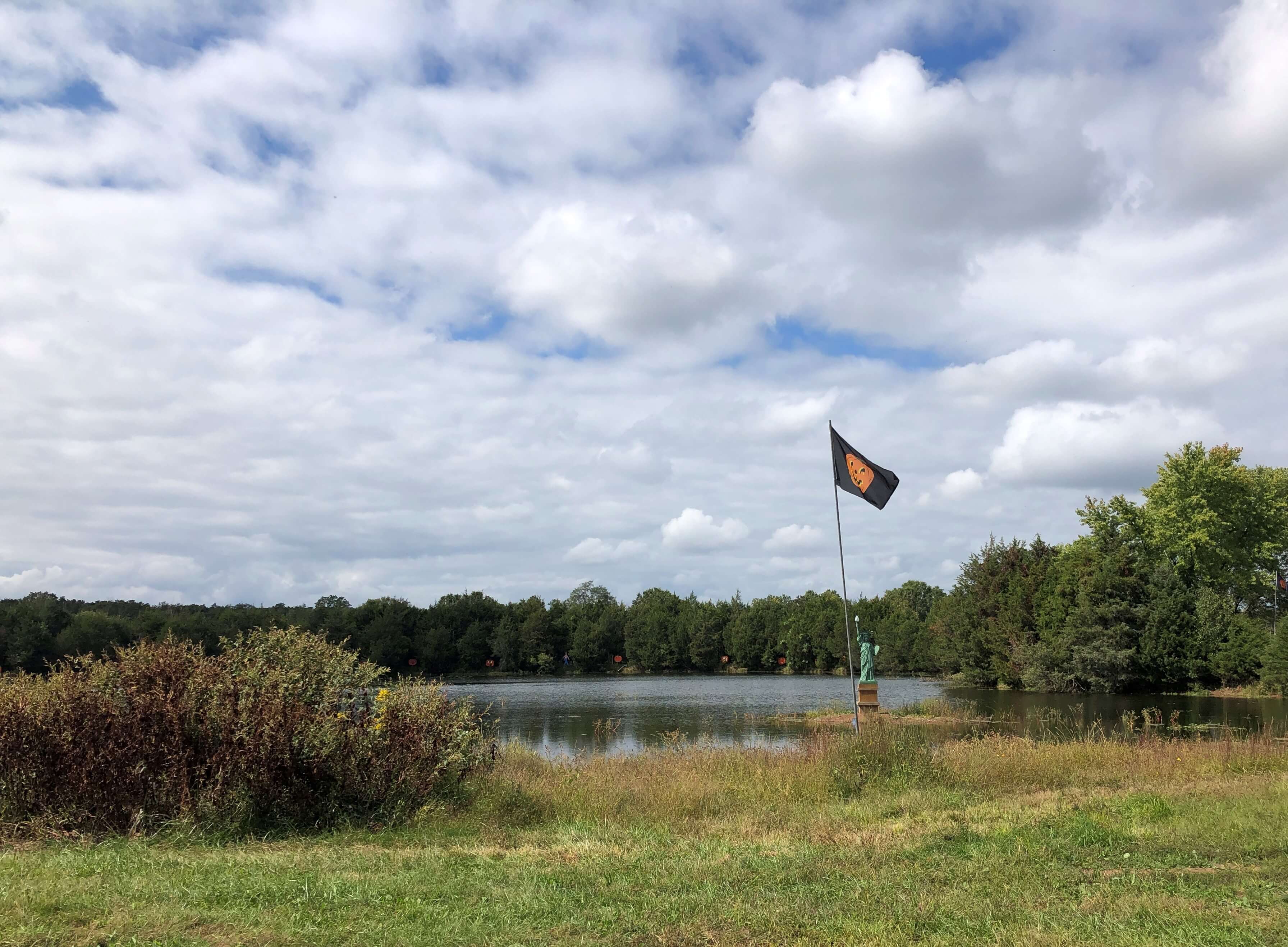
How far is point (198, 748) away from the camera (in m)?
10.2

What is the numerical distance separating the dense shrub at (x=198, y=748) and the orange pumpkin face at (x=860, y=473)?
27.7 ft

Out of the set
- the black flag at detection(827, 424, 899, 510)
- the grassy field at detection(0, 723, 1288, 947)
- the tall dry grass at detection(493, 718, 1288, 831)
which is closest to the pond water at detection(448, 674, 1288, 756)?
the tall dry grass at detection(493, 718, 1288, 831)

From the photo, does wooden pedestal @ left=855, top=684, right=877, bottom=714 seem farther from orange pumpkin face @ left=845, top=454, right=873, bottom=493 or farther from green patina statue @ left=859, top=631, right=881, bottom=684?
orange pumpkin face @ left=845, top=454, right=873, bottom=493

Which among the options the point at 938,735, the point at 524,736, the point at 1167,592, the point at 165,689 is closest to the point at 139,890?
the point at 165,689

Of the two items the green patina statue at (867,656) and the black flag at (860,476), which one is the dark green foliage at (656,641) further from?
the black flag at (860,476)

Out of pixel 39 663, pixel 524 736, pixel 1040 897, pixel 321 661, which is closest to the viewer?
pixel 1040 897

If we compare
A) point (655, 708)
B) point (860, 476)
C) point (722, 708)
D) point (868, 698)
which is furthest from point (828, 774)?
point (655, 708)

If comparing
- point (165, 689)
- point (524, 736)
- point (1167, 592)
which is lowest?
point (524, 736)

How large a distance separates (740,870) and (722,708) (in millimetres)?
37173

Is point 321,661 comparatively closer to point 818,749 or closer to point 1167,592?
point 818,749

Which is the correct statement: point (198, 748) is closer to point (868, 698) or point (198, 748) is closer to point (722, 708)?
point (868, 698)

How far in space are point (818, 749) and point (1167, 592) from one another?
4743 centimetres

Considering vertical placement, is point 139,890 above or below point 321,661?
below

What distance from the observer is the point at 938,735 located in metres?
25.5
